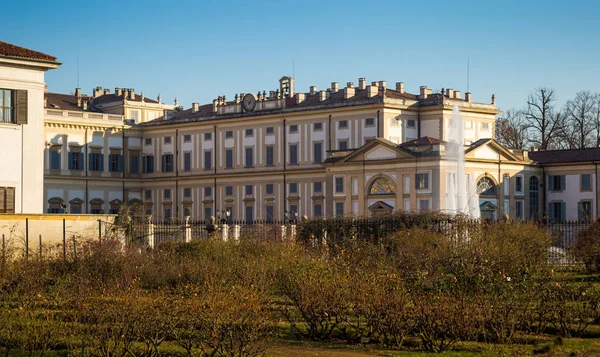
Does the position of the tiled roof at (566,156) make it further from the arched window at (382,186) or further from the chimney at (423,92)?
the arched window at (382,186)

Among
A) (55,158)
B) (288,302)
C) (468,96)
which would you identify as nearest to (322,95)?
(468,96)

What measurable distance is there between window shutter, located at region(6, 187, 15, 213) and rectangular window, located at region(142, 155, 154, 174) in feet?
147

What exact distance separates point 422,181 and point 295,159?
1359cm

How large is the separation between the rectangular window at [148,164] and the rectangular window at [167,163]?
930 millimetres

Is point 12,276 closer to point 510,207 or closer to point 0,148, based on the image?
point 0,148


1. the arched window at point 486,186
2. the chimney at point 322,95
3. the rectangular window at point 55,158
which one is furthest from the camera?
the rectangular window at point 55,158

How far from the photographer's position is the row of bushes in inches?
623

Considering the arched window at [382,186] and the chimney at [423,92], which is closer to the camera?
the arched window at [382,186]

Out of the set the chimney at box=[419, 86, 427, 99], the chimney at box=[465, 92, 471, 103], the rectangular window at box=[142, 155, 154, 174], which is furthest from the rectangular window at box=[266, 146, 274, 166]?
the chimney at box=[465, 92, 471, 103]

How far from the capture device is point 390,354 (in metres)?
17.0

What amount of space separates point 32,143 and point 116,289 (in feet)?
58.9

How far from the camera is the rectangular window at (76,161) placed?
7531 centimetres

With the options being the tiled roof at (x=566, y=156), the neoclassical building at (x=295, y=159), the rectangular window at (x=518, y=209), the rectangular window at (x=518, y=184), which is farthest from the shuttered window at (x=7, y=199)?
the tiled roof at (x=566, y=156)

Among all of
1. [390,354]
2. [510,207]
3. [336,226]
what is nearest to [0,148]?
[336,226]
